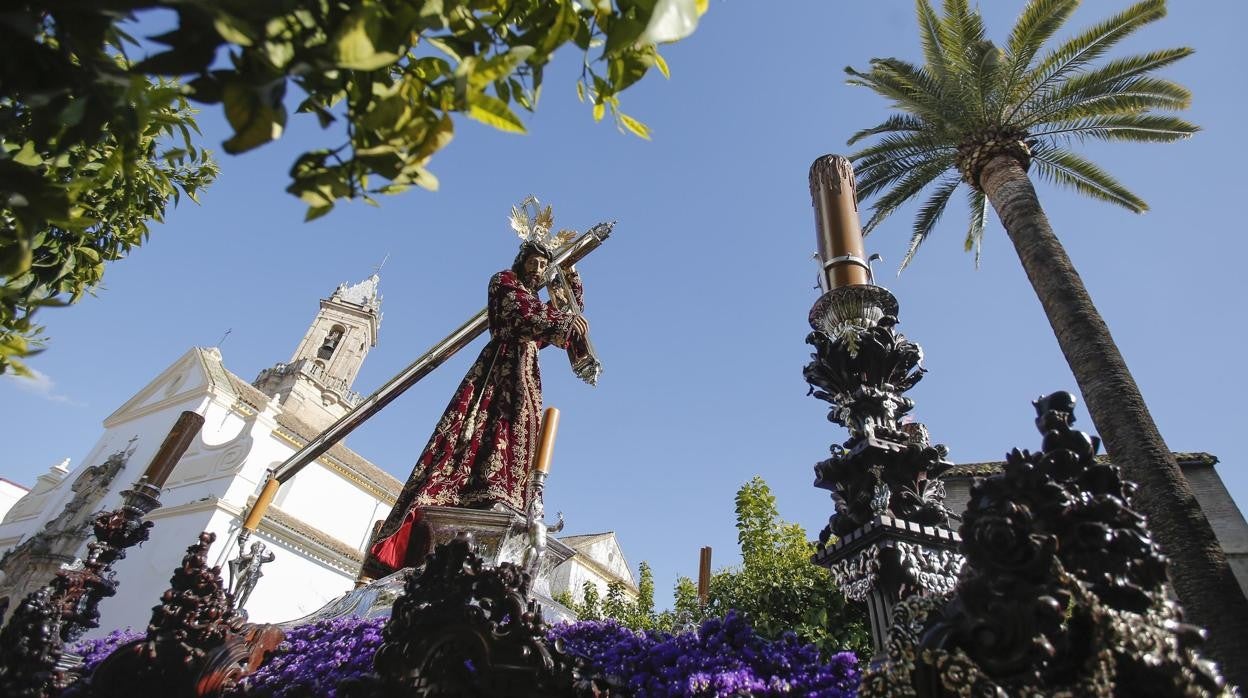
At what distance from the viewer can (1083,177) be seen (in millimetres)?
10555

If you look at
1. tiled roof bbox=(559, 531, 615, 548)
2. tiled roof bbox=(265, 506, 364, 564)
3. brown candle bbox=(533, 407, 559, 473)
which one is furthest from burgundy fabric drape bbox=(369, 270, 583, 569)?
tiled roof bbox=(559, 531, 615, 548)

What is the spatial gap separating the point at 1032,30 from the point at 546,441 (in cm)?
1014

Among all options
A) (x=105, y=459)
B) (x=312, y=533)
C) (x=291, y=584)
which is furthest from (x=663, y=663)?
(x=105, y=459)

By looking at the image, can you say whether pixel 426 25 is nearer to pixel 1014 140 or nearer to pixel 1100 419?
pixel 1100 419

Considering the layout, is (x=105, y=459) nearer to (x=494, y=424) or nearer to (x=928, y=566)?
(x=494, y=424)

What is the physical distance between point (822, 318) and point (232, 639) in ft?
10.1

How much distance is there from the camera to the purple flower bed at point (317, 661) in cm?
266

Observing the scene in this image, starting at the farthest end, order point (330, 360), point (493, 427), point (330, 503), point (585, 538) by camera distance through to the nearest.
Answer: point (330, 360) < point (585, 538) < point (330, 503) < point (493, 427)

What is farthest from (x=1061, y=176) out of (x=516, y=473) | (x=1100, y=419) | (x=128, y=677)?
(x=128, y=677)

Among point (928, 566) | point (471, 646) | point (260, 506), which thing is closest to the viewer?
point (928, 566)

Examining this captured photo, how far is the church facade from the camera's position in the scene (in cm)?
1753

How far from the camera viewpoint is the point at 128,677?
2939mm

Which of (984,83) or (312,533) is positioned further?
(312,533)

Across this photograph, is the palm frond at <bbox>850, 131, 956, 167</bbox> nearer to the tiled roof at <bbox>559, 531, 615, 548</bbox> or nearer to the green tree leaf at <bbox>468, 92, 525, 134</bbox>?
the green tree leaf at <bbox>468, 92, 525, 134</bbox>
